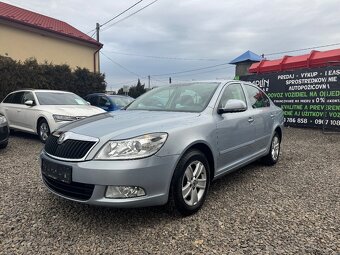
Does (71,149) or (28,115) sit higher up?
(28,115)

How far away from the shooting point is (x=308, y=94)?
1091 centimetres

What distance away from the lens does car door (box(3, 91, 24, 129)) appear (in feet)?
29.1

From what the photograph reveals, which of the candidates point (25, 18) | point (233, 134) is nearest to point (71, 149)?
point (233, 134)

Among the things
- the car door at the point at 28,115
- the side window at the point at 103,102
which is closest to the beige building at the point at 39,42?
the side window at the point at 103,102

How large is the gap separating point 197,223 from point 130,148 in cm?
106

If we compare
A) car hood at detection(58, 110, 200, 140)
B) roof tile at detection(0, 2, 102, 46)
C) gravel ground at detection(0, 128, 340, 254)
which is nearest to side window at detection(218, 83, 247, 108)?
car hood at detection(58, 110, 200, 140)

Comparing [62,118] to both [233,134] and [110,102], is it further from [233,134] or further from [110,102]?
[233,134]

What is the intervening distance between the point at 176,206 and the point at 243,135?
64.8 inches

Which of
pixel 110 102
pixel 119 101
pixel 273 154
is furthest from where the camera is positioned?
pixel 119 101

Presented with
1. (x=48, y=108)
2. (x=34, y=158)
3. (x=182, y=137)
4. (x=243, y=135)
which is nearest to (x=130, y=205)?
(x=182, y=137)

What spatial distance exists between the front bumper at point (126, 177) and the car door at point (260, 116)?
2303 mm

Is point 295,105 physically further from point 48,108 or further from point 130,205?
point 130,205

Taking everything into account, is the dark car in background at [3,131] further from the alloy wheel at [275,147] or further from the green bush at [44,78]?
the green bush at [44,78]

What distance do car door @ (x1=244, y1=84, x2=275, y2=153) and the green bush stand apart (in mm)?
10432
